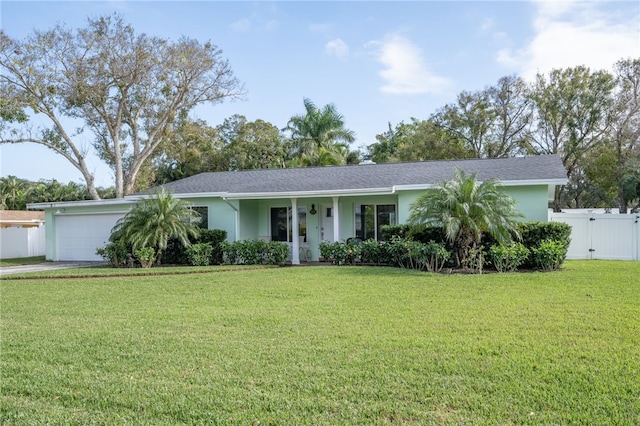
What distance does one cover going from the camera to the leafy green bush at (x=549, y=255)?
39.3 feet

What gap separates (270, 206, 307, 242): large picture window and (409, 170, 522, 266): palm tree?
574cm

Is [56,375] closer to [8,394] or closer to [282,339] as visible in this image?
[8,394]

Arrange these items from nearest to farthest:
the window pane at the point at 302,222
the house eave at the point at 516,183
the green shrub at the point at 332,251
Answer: the house eave at the point at 516,183 < the green shrub at the point at 332,251 < the window pane at the point at 302,222

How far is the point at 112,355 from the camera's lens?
5.29 m

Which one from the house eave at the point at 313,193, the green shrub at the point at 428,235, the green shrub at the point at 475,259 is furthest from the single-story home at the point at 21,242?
the green shrub at the point at 475,259

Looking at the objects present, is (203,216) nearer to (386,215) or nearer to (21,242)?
(386,215)

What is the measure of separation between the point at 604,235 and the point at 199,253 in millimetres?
14351

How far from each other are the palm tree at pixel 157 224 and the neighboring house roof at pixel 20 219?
1401 centimetres

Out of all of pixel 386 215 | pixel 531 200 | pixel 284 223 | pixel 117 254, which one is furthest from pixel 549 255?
pixel 117 254

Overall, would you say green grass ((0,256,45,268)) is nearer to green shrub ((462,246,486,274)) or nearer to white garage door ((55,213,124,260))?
white garage door ((55,213,124,260))

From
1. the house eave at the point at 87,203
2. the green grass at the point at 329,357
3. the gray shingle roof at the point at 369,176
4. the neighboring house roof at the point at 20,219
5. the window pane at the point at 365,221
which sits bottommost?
the green grass at the point at 329,357

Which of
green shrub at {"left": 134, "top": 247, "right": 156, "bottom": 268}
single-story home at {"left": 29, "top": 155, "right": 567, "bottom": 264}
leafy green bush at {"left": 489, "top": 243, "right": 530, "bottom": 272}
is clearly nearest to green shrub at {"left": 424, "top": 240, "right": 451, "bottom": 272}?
leafy green bush at {"left": 489, "top": 243, "right": 530, "bottom": 272}

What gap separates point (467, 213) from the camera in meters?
12.1

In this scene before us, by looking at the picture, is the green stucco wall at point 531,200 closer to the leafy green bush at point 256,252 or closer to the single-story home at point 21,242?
the leafy green bush at point 256,252
